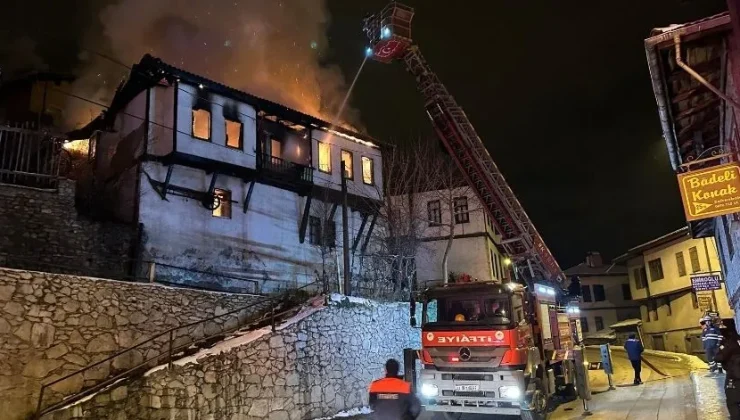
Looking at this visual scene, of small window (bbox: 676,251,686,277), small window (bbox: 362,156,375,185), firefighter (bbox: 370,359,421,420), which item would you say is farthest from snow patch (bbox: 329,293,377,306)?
small window (bbox: 676,251,686,277)

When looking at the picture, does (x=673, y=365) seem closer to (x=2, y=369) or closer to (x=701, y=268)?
(x=701, y=268)

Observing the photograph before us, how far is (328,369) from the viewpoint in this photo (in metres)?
15.3

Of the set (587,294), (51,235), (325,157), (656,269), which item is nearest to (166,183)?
(51,235)

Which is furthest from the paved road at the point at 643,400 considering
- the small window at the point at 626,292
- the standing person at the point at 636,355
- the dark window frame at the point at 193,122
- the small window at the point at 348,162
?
the small window at the point at 626,292

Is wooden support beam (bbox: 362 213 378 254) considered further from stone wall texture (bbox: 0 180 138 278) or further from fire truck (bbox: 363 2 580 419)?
fire truck (bbox: 363 2 580 419)

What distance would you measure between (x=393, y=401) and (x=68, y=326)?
8.37 m

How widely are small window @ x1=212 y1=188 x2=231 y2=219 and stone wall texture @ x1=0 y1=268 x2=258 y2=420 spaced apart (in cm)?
1106

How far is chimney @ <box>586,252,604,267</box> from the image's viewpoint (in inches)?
2315

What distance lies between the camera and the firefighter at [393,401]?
7320 millimetres

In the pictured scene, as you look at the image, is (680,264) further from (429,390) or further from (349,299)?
(429,390)

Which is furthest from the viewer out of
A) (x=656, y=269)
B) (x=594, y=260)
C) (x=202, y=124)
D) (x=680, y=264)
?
(x=594, y=260)

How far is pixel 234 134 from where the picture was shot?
84.9 feet

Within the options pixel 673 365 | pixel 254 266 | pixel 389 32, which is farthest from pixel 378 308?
pixel 673 365

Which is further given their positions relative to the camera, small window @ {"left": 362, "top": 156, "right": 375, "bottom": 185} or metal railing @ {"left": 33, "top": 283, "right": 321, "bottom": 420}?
→ small window @ {"left": 362, "top": 156, "right": 375, "bottom": 185}
